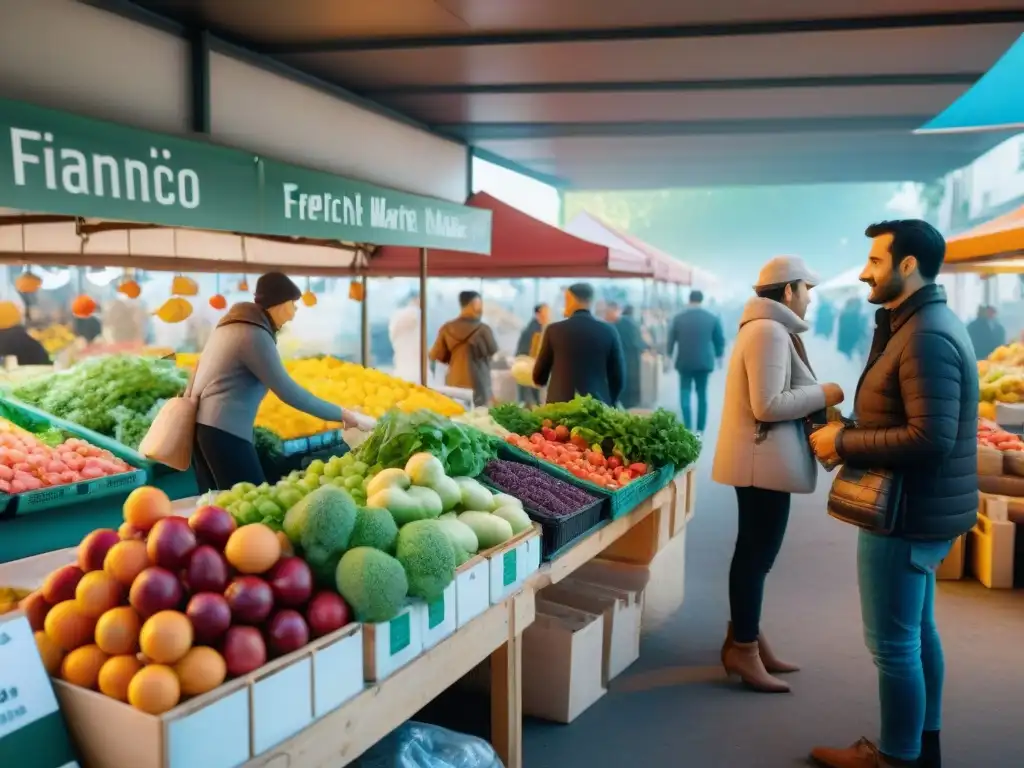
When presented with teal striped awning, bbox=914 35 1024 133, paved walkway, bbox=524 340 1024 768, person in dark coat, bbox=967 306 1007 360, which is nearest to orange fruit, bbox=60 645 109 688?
paved walkway, bbox=524 340 1024 768

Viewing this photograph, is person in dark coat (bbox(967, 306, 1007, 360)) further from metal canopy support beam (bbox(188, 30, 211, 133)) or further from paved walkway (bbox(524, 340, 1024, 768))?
metal canopy support beam (bbox(188, 30, 211, 133))

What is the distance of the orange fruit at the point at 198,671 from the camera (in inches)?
68.2

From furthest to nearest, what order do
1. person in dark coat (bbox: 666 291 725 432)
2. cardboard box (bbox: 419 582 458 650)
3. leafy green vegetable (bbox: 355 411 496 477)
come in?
person in dark coat (bbox: 666 291 725 432), leafy green vegetable (bbox: 355 411 496 477), cardboard box (bbox: 419 582 458 650)

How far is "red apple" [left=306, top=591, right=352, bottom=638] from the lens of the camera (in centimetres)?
204

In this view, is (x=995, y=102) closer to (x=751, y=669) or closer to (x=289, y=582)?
(x=751, y=669)

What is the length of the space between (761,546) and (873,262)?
4.43 ft

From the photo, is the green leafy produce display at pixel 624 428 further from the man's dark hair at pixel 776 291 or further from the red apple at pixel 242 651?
the red apple at pixel 242 651

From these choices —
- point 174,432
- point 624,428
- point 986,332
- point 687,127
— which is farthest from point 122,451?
point 986,332

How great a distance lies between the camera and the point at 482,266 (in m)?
7.55

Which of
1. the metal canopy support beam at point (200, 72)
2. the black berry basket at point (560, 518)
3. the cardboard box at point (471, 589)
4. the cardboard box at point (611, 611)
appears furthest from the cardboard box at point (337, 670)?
the metal canopy support beam at point (200, 72)

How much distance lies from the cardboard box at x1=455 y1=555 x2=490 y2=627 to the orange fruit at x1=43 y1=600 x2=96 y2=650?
3.08 feet

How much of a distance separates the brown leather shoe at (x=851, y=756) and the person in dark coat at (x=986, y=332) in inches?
365

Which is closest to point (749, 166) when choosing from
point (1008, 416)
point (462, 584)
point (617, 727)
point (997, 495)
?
point (1008, 416)

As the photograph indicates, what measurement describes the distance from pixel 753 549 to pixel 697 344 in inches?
268
